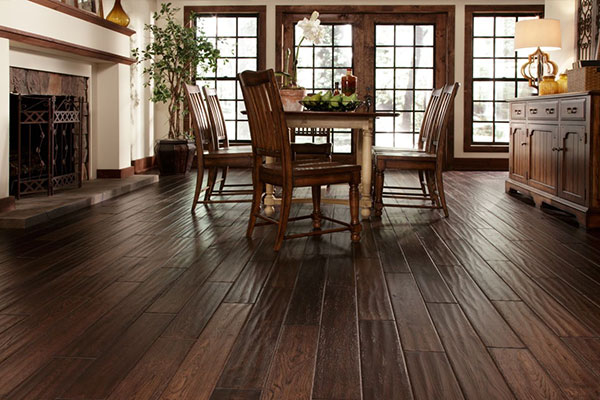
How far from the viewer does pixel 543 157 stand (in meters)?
5.32

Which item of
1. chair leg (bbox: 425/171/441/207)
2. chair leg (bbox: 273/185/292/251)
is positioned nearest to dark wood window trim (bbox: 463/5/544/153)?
chair leg (bbox: 425/171/441/207)

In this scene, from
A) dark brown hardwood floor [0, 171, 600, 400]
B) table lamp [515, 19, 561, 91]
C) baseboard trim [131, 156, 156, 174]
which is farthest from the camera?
baseboard trim [131, 156, 156, 174]

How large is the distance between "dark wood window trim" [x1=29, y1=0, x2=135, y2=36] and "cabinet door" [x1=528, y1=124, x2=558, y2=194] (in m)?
3.98

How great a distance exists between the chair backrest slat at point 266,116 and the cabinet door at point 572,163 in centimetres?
214

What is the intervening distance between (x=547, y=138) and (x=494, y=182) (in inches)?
91.0

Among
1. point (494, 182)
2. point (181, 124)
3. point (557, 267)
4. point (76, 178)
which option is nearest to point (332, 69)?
point (181, 124)

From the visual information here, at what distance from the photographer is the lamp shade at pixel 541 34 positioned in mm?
6301

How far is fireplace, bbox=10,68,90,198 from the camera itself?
16.6ft

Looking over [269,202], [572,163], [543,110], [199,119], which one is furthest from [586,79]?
[199,119]

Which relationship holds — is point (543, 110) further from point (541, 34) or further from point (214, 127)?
point (214, 127)

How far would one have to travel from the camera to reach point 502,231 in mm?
4258

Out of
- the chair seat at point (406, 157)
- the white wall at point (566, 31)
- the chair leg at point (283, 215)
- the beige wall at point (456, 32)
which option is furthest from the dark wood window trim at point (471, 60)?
the chair leg at point (283, 215)

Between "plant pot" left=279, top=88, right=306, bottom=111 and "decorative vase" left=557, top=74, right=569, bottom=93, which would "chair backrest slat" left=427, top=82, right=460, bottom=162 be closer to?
"decorative vase" left=557, top=74, right=569, bottom=93

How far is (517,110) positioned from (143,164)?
465cm
